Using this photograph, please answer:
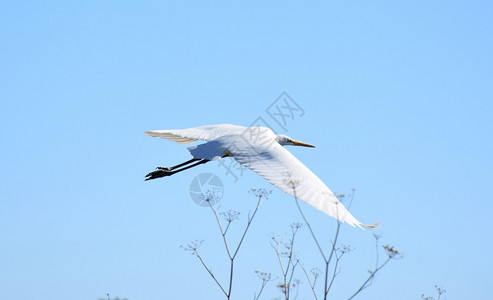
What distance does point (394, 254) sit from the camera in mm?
7047

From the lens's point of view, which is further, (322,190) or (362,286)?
(322,190)

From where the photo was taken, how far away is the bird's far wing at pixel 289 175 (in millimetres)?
8438

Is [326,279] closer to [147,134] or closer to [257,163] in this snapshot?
[257,163]

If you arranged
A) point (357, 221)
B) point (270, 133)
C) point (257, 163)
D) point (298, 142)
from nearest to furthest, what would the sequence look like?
point (357, 221), point (257, 163), point (270, 133), point (298, 142)

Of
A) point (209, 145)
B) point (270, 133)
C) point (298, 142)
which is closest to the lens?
point (209, 145)

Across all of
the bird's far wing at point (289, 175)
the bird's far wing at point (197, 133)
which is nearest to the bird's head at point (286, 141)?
the bird's far wing at point (197, 133)

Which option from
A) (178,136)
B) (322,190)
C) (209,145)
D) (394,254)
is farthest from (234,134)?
(394,254)

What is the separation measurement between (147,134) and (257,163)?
4.19 m

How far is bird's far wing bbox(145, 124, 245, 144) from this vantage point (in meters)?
12.3

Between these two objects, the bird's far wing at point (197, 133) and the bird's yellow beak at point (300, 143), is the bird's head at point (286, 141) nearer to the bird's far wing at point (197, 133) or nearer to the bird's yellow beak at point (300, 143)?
the bird's yellow beak at point (300, 143)

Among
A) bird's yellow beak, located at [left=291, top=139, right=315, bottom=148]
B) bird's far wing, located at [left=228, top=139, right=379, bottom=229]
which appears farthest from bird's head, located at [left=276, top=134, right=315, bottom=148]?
bird's far wing, located at [left=228, top=139, right=379, bottom=229]

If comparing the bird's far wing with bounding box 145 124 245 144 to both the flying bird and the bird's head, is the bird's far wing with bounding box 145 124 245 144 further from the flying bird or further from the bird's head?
the bird's head

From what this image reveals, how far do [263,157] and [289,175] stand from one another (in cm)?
114

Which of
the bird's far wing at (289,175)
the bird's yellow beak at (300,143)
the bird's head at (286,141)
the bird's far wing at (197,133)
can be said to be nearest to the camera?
the bird's far wing at (289,175)
